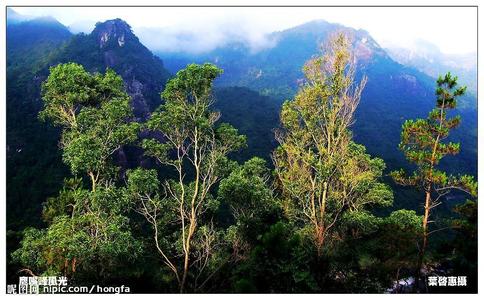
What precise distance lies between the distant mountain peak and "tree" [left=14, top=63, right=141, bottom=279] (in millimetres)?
73119

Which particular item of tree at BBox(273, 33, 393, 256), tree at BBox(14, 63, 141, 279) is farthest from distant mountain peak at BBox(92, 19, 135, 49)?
tree at BBox(273, 33, 393, 256)

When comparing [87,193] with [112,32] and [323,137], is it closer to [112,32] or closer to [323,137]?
[323,137]

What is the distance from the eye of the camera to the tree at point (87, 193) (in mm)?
10805

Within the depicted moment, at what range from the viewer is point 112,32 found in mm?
84375

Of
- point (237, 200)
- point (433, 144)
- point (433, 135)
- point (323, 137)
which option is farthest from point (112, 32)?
point (433, 144)

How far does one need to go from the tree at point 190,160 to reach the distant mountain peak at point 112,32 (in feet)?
244

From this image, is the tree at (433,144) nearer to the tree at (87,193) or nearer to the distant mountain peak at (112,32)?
the tree at (87,193)

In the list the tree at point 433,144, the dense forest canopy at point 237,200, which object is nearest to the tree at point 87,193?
the dense forest canopy at point 237,200

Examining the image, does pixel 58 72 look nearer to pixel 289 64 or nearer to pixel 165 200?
pixel 165 200

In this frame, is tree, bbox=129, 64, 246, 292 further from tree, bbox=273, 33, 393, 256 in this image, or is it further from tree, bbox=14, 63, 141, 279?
tree, bbox=273, 33, 393, 256

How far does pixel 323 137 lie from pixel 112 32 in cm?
7951

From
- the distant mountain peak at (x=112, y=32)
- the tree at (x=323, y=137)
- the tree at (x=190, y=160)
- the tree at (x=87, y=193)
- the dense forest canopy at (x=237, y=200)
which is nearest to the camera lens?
the dense forest canopy at (x=237, y=200)

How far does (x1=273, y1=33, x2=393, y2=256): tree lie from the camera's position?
12688 millimetres

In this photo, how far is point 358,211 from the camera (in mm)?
15148
